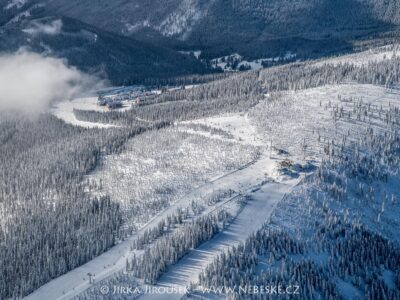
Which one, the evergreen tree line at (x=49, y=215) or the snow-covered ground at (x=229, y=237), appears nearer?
the snow-covered ground at (x=229, y=237)

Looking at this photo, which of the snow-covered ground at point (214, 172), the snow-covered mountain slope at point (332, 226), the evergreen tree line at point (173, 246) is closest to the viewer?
the evergreen tree line at point (173, 246)

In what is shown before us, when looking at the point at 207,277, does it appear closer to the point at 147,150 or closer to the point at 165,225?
the point at 165,225

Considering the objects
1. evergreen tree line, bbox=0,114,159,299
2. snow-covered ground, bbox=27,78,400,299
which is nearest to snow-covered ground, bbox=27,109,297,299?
snow-covered ground, bbox=27,78,400,299

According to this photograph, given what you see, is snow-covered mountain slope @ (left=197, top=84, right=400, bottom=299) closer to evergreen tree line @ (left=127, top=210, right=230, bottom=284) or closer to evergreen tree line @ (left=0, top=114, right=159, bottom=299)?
evergreen tree line @ (left=127, top=210, right=230, bottom=284)

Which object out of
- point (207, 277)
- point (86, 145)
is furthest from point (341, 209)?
point (86, 145)

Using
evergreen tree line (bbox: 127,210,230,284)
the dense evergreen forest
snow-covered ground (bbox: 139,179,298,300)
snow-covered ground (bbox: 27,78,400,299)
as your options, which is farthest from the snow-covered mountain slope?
evergreen tree line (bbox: 127,210,230,284)

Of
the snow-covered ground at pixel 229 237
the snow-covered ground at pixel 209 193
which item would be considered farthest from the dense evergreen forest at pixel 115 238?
the snow-covered ground at pixel 209 193

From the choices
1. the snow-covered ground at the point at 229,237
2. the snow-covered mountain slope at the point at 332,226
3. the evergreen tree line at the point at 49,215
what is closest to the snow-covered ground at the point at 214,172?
the snow-covered ground at the point at 229,237

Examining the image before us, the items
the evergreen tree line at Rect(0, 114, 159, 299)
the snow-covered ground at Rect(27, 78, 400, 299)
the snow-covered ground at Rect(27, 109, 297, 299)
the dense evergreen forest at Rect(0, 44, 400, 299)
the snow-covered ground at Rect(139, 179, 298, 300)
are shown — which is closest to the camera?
the snow-covered ground at Rect(139, 179, 298, 300)

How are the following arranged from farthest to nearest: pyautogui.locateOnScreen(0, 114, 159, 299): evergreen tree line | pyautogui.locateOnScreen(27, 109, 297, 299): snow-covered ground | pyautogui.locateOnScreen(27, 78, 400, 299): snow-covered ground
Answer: pyautogui.locateOnScreen(0, 114, 159, 299): evergreen tree line, pyautogui.locateOnScreen(27, 78, 400, 299): snow-covered ground, pyautogui.locateOnScreen(27, 109, 297, 299): snow-covered ground

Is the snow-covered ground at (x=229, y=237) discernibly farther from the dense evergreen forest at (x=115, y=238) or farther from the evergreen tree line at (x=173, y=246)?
the dense evergreen forest at (x=115, y=238)

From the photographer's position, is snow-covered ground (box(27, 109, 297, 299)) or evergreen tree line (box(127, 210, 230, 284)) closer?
evergreen tree line (box(127, 210, 230, 284))

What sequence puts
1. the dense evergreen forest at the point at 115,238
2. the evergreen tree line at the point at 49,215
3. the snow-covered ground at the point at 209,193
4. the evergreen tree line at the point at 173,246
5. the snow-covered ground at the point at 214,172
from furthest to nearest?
the evergreen tree line at the point at 49,215, the snow-covered ground at the point at 214,172, the snow-covered ground at the point at 209,193, the dense evergreen forest at the point at 115,238, the evergreen tree line at the point at 173,246
